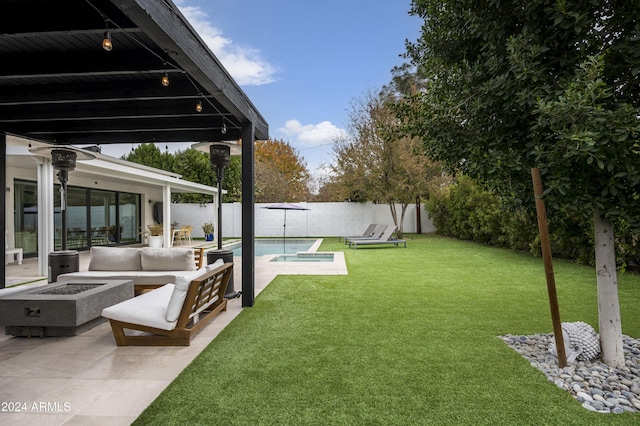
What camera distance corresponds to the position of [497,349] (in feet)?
11.7

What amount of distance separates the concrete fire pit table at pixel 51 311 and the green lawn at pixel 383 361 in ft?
4.89

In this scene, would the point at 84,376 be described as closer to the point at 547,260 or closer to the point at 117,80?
the point at 117,80

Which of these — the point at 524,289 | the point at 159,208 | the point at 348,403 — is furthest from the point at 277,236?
the point at 348,403

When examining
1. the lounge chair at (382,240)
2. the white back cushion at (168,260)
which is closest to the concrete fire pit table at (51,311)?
the white back cushion at (168,260)

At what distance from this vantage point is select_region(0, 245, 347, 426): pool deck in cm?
246

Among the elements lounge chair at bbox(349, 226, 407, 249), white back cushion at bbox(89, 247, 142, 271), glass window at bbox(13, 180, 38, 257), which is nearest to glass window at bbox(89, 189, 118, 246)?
glass window at bbox(13, 180, 38, 257)

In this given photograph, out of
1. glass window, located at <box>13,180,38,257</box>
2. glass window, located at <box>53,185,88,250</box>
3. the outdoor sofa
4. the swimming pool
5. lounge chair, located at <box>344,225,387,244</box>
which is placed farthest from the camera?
lounge chair, located at <box>344,225,387,244</box>

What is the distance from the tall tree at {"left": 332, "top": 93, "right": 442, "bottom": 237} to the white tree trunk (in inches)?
511

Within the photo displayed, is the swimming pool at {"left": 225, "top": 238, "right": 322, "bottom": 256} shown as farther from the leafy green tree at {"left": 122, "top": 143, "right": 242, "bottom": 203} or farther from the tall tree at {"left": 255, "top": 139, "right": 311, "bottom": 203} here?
the tall tree at {"left": 255, "top": 139, "right": 311, "bottom": 203}

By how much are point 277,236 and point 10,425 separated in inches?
697

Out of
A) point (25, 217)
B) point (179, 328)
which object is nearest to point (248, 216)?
point (179, 328)

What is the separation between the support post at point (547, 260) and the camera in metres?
2.93

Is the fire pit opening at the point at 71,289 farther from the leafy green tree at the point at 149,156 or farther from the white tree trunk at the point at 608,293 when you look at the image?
the leafy green tree at the point at 149,156

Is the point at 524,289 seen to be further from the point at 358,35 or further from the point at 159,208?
the point at 159,208
